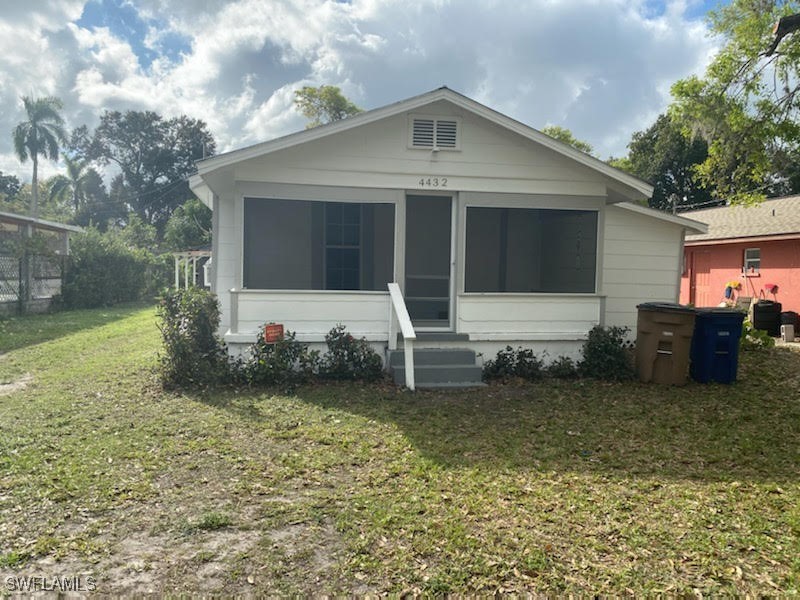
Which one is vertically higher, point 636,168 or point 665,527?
point 636,168

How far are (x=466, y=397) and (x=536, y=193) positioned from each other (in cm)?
344

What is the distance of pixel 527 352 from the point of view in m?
8.18

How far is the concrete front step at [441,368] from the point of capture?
7430mm

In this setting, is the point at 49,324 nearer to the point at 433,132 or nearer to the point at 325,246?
the point at 325,246

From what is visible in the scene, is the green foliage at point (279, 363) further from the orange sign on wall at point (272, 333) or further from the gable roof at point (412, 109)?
the gable roof at point (412, 109)

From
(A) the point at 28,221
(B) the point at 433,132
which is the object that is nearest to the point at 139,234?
(A) the point at 28,221

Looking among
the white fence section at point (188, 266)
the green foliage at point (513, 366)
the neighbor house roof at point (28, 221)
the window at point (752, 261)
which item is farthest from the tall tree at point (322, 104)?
the green foliage at point (513, 366)

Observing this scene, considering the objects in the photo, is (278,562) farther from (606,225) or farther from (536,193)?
(606,225)

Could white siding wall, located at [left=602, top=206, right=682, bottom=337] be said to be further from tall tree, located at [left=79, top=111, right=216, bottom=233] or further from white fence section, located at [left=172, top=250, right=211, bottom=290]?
tall tree, located at [left=79, top=111, right=216, bottom=233]

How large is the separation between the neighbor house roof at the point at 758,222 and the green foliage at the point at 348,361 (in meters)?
10.8

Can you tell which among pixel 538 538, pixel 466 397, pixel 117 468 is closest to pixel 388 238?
pixel 466 397

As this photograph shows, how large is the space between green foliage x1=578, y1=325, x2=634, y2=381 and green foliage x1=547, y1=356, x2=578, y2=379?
0.12 meters

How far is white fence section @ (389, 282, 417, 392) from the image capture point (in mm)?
7055

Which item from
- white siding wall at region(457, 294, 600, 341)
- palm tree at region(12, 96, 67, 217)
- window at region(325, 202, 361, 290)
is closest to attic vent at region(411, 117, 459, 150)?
white siding wall at region(457, 294, 600, 341)
